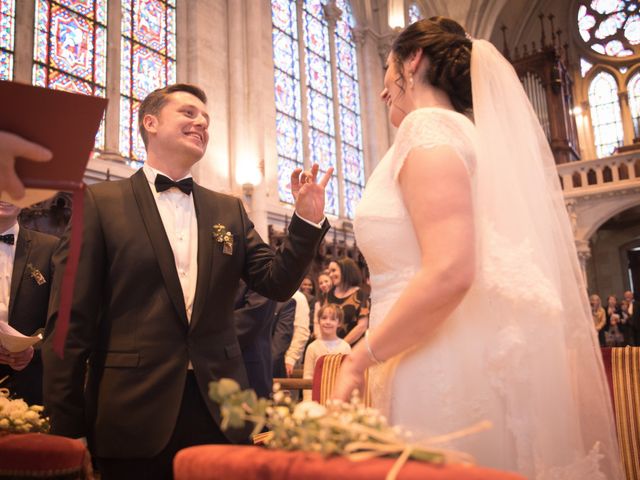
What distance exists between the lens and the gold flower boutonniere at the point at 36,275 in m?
3.20

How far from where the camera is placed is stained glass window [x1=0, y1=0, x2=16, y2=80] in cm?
770

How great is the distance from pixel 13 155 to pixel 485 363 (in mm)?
1224

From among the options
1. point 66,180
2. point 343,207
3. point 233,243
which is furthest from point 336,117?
point 66,180

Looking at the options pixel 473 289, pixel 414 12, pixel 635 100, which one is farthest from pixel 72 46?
pixel 635 100

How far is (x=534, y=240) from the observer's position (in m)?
1.73

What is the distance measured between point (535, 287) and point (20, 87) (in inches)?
51.8

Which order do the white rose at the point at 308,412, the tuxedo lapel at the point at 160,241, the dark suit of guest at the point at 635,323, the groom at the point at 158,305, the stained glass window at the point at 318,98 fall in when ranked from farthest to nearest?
the stained glass window at the point at 318,98 < the dark suit of guest at the point at 635,323 < the tuxedo lapel at the point at 160,241 < the groom at the point at 158,305 < the white rose at the point at 308,412

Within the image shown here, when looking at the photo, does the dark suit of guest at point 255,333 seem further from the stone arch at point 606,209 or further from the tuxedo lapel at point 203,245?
the stone arch at point 606,209

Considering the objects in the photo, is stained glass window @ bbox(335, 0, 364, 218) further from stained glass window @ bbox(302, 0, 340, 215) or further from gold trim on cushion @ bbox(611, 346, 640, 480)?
gold trim on cushion @ bbox(611, 346, 640, 480)

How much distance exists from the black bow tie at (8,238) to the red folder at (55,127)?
2.21 m

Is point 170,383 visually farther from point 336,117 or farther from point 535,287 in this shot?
point 336,117

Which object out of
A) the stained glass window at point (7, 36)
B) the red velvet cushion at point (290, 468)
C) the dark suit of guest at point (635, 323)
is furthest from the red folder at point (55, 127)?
the dark suit of guest at point (635, 323)

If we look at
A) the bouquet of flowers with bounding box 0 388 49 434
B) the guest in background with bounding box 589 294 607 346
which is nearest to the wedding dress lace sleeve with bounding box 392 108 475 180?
the bouquet of flowers with bounding box 0 388 49 434

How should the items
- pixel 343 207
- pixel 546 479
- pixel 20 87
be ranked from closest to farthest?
pixel 20 87 < pixel 546 479 < pixel 343 207
